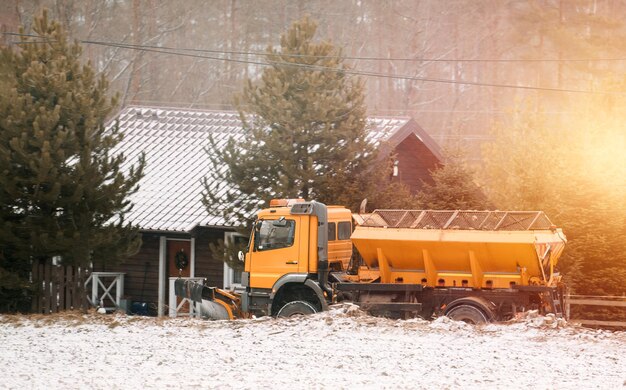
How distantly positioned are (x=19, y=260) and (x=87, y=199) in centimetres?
236

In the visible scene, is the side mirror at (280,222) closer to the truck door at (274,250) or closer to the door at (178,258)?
the truck door at (274,250)

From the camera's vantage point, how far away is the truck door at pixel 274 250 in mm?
21688

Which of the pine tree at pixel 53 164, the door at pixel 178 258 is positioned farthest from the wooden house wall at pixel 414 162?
the pine tree at pixel 53 164

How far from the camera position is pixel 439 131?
2685 inches

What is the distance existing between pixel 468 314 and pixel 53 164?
1004 cm

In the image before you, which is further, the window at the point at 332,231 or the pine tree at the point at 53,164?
the pine tree at the point at 53,164

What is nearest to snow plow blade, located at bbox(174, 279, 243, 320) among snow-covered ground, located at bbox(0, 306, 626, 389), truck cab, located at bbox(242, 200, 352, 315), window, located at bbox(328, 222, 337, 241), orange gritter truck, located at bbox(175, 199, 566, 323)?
orange gritter truck, located at bbox(175, 199, 566, 323)

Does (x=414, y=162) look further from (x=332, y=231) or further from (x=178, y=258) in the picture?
(x=332, y=231)

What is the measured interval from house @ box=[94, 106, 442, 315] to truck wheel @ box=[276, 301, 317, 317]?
19.5 feet

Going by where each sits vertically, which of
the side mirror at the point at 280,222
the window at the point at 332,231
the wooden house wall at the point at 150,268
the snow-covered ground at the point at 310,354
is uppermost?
the side mirror at the point at 280,222

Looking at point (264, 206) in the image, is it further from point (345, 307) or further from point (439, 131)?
point (439, 131)

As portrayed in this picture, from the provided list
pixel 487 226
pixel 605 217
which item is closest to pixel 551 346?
pixel 487 226

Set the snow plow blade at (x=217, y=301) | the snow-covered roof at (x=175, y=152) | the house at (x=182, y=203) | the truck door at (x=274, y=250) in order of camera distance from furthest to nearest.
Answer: the snow-covered roof at (x=175, y=152), the house at (x=182, y=203), the snow plow blade at (x=217, y=301), the truck door at (x=274, y=250)

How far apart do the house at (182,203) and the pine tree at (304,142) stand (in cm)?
114
